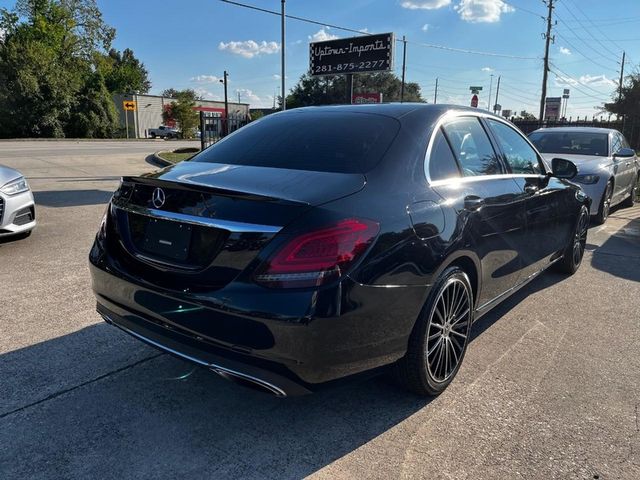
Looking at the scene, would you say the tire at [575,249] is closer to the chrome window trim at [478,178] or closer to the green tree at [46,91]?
the chrome window trim at [478,178]

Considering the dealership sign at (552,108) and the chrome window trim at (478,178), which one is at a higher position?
the dealership sign at (552,108)

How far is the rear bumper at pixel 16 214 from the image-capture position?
5.48 meters

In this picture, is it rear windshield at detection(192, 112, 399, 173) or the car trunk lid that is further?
rear windshield at detection(192, 112, 399, 173)

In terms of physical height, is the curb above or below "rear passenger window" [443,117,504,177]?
below

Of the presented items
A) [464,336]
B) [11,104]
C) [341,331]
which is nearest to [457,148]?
[464,336]

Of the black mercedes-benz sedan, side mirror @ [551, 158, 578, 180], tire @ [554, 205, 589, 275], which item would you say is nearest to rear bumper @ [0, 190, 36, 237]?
the black mercedes-benz sedan

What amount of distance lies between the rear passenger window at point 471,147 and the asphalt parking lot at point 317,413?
4.22 ft

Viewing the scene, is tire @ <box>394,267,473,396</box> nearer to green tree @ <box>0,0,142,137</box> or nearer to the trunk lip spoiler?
the trunk lip spoiler

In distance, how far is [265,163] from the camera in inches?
116

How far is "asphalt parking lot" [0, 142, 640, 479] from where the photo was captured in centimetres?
239

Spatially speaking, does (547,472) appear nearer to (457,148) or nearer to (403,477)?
(403,477)

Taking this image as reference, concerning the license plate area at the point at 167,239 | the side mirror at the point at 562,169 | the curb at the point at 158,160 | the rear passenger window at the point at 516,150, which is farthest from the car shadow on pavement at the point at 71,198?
the curb at the point at 158,160

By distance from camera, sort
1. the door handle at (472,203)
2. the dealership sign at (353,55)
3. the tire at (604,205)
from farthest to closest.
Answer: the dealership sign at (353,55) < the tire at (604,205) < the door handle at (472,203)

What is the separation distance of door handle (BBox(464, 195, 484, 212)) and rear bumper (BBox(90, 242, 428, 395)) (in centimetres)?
78
